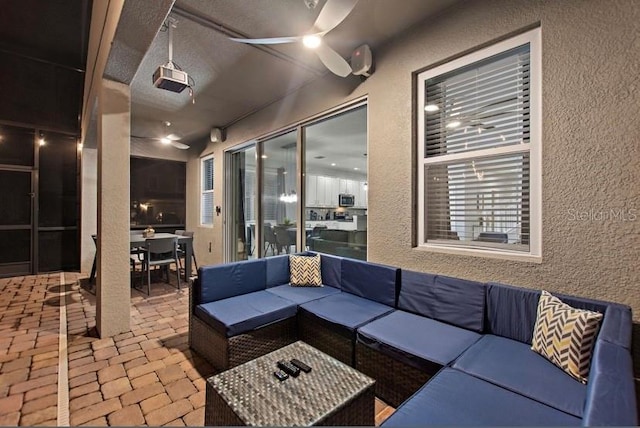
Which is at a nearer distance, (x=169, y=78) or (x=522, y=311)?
(x=522, y=311)

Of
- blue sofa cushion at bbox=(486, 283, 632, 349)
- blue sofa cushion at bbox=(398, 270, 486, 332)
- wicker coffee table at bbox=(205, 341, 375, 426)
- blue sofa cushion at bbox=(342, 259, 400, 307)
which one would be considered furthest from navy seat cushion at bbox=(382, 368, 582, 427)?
blue sofa cushion at bbox=(342, 259, 400, 307)

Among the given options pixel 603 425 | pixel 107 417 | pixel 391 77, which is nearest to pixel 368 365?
pixel 603 425

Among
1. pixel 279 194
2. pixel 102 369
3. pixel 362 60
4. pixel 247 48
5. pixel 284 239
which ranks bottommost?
pixel 102 369

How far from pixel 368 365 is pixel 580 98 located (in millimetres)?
2189

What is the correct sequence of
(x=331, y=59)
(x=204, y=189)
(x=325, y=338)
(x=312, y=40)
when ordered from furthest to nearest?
(x=204, y=189), (x=331, y=59), (x=325, y=338), (x=312, y=40)

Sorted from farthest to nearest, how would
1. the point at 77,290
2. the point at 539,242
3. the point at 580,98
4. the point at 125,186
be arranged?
the point at 77,290 < the point at 125,186 < the point at 539,242 < the point at 580,98

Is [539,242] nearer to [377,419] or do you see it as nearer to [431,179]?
[431,179]

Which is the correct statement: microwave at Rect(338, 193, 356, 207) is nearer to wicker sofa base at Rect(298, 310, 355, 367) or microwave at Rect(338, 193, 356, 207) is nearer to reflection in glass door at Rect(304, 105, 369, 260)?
reflection in glass door at Rect(304, 105, 369, 260)

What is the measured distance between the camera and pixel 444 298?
221 cm

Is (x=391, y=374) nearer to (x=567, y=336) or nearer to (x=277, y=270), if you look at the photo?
(x=567, y=336)

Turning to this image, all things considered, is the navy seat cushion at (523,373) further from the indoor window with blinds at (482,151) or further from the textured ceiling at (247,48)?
the textured ceiling at (247,48)

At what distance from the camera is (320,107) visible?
3.68m

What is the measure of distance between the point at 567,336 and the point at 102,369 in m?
3.06

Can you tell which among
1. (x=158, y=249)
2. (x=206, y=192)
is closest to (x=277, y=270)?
(x=158, y=249)
